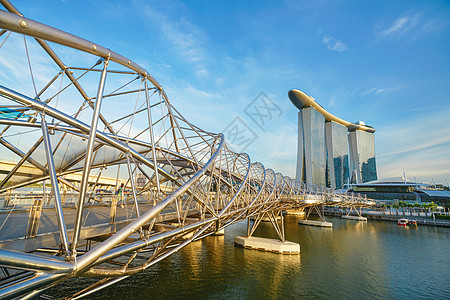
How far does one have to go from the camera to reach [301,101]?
161 m

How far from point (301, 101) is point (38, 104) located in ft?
558

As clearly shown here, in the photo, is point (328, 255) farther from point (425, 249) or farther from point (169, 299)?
point (169, 299)

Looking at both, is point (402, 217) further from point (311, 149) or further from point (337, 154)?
point (337, 154)

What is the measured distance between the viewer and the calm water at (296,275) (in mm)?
18125

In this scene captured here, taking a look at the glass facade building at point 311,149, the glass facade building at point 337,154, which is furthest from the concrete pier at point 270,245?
the glass facade building at point 337,154

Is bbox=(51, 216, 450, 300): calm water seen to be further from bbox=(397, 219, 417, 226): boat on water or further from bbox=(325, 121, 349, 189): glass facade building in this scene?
bbox=(325, 121, 349, 189): glass facade building

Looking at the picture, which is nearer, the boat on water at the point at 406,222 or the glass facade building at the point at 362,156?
the boat on water at the point at 406,222

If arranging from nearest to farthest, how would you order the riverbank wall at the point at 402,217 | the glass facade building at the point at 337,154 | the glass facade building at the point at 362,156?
the riverbank wall at the point at 402,217
the glass facade building at the point at 337,154
the glass facade building at the point at 362,156

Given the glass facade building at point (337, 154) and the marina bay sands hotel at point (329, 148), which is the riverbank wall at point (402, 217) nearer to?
the marina bay sands hotel at point (329, 148)

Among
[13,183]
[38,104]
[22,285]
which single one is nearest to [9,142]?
[13,183]

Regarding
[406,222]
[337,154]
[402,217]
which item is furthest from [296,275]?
[337,154]

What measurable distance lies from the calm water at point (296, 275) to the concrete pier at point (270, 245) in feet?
3.23

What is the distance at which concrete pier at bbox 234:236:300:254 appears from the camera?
29.7 meters

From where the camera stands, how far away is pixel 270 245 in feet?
101
